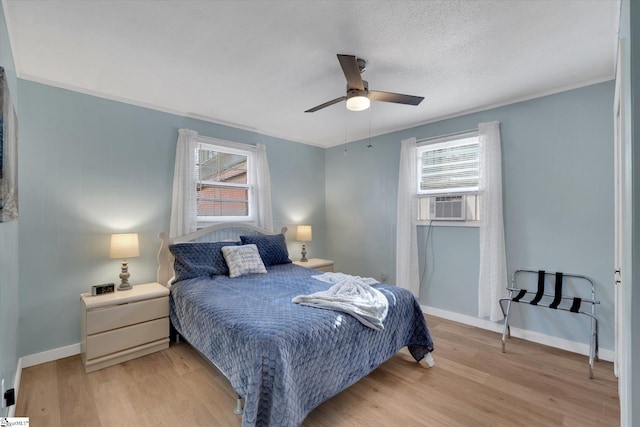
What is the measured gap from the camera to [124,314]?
2520mm

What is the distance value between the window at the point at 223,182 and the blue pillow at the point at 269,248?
49 cm

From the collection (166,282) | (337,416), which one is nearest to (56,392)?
(166,282)

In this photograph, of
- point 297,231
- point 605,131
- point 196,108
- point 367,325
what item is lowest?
point 367,325

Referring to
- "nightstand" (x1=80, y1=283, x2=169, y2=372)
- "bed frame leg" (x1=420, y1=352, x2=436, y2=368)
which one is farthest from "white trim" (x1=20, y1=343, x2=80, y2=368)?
"bed frame leg" (x1=420, y1=352, x2=436, y2=368)

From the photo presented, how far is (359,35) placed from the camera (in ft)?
6.31

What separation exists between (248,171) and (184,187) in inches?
37.9

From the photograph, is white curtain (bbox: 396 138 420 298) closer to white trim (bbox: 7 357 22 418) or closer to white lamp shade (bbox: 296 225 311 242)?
white lamp shade (bbox: 296 225 311 242)

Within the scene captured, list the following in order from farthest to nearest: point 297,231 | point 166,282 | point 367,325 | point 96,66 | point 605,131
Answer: point 297,231 < point 166,282 < point 605,131 < point 96,66 < point 367,325

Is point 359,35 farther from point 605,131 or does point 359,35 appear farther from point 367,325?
point 605,131

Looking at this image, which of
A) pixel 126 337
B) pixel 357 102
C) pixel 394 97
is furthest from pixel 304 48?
pixel 126 337

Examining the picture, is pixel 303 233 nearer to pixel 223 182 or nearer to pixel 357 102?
pixel 223 182

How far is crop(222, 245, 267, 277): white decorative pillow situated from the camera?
3.06m

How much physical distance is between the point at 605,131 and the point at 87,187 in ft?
15.7

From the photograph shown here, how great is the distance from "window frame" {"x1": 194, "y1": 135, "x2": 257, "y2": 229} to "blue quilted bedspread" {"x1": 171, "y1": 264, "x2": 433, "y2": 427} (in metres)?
1.09
